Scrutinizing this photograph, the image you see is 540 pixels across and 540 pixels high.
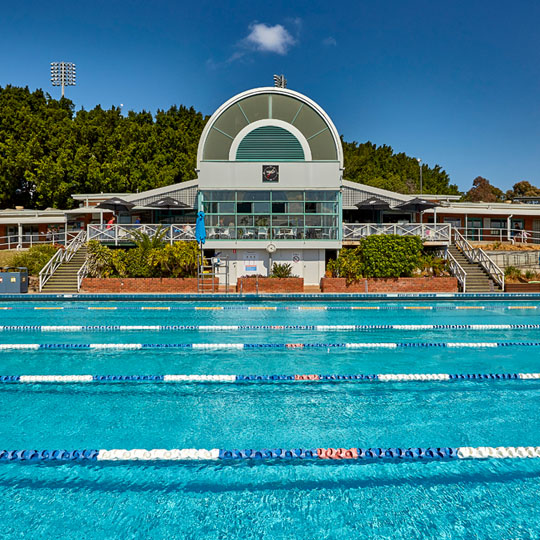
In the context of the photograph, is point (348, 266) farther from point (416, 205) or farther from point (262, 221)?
point (416, 205)

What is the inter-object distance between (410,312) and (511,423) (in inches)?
399

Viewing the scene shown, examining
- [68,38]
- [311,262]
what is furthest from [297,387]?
[68,38]

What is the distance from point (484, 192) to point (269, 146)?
64.8 meters

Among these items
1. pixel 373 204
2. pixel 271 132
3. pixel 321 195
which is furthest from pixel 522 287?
pixel 271 132

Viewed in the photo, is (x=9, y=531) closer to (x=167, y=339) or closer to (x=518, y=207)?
(x=167, y=339)

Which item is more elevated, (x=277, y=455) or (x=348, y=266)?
(x=348, y=266)

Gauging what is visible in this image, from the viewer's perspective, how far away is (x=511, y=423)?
616cm

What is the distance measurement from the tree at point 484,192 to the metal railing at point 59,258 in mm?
64094

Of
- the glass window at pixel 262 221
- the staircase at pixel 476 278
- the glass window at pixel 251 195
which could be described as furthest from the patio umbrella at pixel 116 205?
the staircase at pixel 476 278

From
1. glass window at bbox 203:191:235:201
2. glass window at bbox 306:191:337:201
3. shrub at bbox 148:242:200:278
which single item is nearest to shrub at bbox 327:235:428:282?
glass window at bbox 306:191:337:201

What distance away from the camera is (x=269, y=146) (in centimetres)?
2412

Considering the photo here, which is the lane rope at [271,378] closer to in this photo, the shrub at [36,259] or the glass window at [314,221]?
the glass window at [314,221]

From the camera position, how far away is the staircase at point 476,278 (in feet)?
70.6

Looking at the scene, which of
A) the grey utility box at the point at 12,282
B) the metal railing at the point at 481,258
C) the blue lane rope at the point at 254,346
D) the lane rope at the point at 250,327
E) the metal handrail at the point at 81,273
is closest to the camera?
the blue lane rope at the point at 254,346
